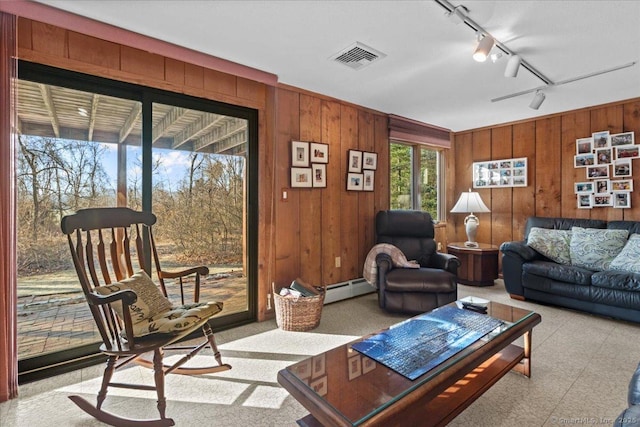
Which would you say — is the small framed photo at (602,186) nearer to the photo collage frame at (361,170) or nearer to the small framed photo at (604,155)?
the small framed photo at (604,155)

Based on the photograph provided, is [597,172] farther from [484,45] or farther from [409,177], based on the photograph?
[484,45]

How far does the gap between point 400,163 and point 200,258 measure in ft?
10.3

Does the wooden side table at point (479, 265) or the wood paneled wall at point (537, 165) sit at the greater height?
the wood paneled wall at point (537, 165)

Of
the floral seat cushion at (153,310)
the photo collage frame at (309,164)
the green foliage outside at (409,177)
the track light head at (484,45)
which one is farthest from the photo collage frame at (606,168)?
the floral seat cushion at (153,310)

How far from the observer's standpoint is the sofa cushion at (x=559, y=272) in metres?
3.13

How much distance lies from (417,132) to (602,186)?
2.32 meters

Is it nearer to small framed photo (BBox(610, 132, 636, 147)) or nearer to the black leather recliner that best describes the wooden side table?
the black leather recliner

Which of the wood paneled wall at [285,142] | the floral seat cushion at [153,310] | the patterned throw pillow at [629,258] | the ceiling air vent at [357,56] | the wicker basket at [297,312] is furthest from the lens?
the patterned throw pillow at [629,258]

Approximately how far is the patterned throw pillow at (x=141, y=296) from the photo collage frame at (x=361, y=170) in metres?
2.39

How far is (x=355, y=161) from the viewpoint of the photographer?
387 cm

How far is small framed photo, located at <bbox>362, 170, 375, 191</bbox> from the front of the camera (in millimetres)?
3986

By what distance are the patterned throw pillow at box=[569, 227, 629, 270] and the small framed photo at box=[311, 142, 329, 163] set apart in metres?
2.94

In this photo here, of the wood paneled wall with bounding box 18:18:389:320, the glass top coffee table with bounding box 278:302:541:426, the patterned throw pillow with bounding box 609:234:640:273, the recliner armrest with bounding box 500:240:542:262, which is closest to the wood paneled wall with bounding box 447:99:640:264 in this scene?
the patterned throw pillow with bounding box 609:234:640:273

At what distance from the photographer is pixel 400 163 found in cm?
470
